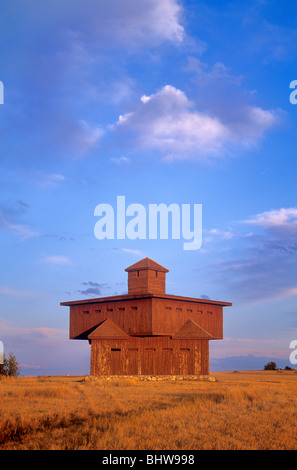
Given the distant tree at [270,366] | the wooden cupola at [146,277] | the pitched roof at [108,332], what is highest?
the wooden cupola at [146,277]

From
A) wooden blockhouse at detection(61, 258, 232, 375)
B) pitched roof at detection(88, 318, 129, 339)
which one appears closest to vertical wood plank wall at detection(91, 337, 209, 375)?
wooden blockhouse at detection(61, 258, 232, 375)

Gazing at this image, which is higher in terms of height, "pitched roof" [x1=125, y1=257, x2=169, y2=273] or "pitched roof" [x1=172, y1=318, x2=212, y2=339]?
"pitched roof" [x1=125, y1=257, x2=169, y2=273]

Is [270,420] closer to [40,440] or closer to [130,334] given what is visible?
[40,440]

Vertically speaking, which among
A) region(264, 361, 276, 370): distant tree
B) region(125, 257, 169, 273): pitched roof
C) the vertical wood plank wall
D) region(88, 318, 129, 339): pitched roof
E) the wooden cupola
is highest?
region(125, 257, 169, 273): pitched roof

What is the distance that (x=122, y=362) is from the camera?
1700 inches

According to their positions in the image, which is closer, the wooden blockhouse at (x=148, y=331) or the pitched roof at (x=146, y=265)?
the wooden blockhouse at (x=148, y=331)

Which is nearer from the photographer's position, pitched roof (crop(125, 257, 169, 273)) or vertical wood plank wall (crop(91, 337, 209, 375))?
vertical wood plank wall (crop(91, 337, 209, 375))

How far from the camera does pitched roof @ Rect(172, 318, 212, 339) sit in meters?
42.3

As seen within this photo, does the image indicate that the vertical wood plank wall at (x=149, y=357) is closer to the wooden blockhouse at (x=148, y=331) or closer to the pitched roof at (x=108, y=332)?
the wooden blockhouse at (x=148, y=331)

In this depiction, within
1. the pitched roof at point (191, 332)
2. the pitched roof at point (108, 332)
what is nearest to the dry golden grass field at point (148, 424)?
the pitched roof at point (191, 332)

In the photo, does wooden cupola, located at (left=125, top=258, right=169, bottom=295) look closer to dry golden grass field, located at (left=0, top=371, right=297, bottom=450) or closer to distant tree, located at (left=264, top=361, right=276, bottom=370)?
dry golden grass field, located at (left=0, top=371, right=297, bottom=450)

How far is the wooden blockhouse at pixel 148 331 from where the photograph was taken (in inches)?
1662

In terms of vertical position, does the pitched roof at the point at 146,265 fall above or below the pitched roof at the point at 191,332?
above
